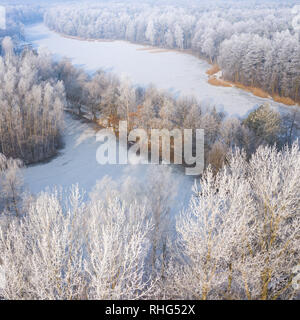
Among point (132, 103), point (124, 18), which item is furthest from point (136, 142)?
point (124, 18)

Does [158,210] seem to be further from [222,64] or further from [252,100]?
[222,64]

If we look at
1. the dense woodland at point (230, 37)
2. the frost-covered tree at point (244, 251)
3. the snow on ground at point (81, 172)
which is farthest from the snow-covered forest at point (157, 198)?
the snow on ground at point (81, 172)

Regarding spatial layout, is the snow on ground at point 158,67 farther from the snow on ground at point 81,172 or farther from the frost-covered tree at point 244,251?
the frost-covered tree at point 244,251

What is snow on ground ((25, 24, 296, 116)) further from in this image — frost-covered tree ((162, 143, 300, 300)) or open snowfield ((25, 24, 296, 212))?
frost-covered tree ((162, 143, 300, 300))

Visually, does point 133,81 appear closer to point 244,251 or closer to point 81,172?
point 81,172

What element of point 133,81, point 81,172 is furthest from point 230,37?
point 81,172
